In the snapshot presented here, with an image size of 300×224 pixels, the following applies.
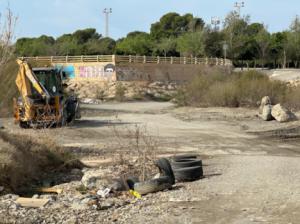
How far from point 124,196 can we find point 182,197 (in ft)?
4.15

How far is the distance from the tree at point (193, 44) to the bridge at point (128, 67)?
1739cm

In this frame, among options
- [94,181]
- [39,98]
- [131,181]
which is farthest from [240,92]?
[131,181]

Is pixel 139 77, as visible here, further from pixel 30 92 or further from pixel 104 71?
pixel 30 92

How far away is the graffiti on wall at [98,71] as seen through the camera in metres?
70.1

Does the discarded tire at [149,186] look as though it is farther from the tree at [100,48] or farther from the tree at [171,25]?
the tree at [171,25]

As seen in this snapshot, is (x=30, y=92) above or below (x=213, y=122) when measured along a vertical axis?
above

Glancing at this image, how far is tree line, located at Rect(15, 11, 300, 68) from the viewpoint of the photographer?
312ft

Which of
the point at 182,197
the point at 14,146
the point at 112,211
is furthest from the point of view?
the point at 14,146

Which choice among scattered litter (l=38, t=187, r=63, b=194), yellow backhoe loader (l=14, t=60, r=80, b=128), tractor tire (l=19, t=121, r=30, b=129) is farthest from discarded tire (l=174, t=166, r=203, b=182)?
tractor tire (l=19, t=121, r=30, b=129)

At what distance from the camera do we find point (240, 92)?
41031 millimetres

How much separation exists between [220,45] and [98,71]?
32.2 m

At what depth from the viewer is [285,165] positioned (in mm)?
16062

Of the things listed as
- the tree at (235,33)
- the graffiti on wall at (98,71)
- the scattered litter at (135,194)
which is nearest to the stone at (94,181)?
the scattered litter at (135,194)

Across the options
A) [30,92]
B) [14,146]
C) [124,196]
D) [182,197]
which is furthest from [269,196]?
[30,92]
